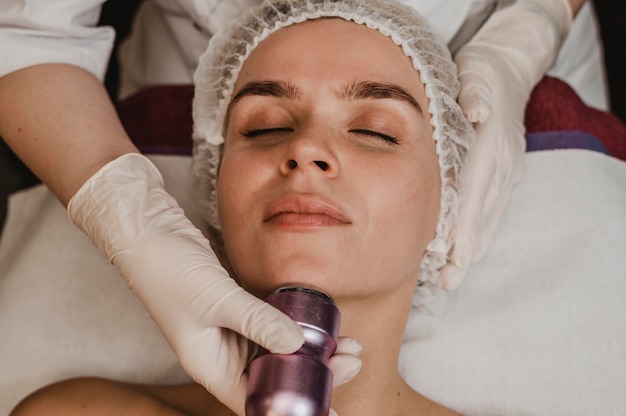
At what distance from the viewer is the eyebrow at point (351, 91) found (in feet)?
4.12

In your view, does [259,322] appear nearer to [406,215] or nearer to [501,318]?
[406,215]

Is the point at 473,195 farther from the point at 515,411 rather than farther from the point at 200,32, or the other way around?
the point at 200,32

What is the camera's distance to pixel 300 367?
3.20ft

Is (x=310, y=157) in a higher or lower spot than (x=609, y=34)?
higher

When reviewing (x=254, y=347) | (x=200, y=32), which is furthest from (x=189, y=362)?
(x=200, y=32)

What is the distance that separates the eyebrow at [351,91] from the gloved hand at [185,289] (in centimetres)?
30

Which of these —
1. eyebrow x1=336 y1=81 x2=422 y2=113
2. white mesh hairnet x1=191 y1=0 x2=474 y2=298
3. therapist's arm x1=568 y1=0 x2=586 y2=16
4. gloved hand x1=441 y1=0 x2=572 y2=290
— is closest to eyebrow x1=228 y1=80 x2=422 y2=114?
eyebrow x1=336 y1=81 x2=422 y2=113

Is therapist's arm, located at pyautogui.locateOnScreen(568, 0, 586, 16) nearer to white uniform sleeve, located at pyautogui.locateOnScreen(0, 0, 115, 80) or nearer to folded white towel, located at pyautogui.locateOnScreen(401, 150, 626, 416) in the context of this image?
folded white towel, located at pyautogui.locateOnScreen(401, 150, 626, 416)

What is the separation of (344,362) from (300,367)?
0.15 meters

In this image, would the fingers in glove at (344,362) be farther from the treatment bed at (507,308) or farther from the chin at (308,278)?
the treatment bed at (507,308)

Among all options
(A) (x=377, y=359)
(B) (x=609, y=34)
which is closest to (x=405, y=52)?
(A) (x=377, y=359)

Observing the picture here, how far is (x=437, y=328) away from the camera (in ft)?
5.17

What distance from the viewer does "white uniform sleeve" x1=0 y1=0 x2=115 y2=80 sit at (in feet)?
4.84

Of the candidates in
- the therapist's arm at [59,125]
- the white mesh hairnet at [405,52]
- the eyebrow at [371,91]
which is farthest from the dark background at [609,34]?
the eyebrow at [371,91]
